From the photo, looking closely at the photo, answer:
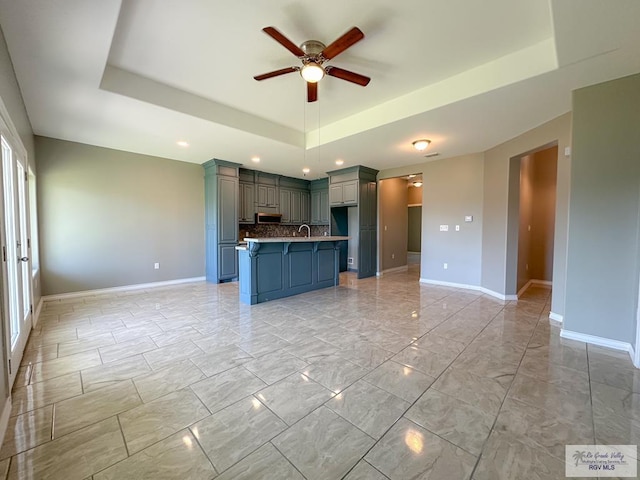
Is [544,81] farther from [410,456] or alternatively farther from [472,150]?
[410,456]

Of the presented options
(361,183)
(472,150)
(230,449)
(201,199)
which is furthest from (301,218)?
(230,449)

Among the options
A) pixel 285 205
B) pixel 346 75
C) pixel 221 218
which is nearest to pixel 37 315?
pixel 221 218

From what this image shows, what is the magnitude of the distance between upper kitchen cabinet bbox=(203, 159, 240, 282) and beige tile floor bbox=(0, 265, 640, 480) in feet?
8.07

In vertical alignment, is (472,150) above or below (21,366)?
above

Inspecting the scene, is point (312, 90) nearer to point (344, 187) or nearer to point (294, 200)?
point (344, 187)

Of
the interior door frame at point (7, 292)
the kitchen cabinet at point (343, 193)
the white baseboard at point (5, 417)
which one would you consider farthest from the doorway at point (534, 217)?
the interior door frame at point (7, 292)

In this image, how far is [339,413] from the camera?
169 cm

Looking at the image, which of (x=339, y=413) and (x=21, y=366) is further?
(x=21, y=366)

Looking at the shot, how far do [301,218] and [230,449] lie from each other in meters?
6.44

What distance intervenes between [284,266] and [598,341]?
3973 mm

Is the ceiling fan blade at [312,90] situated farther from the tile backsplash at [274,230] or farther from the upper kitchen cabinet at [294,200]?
the upper kitchen cabinet at [294,200]

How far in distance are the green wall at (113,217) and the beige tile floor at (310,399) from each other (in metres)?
1.57

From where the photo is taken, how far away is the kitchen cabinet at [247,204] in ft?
20.7

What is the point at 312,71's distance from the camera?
96.6 inches
